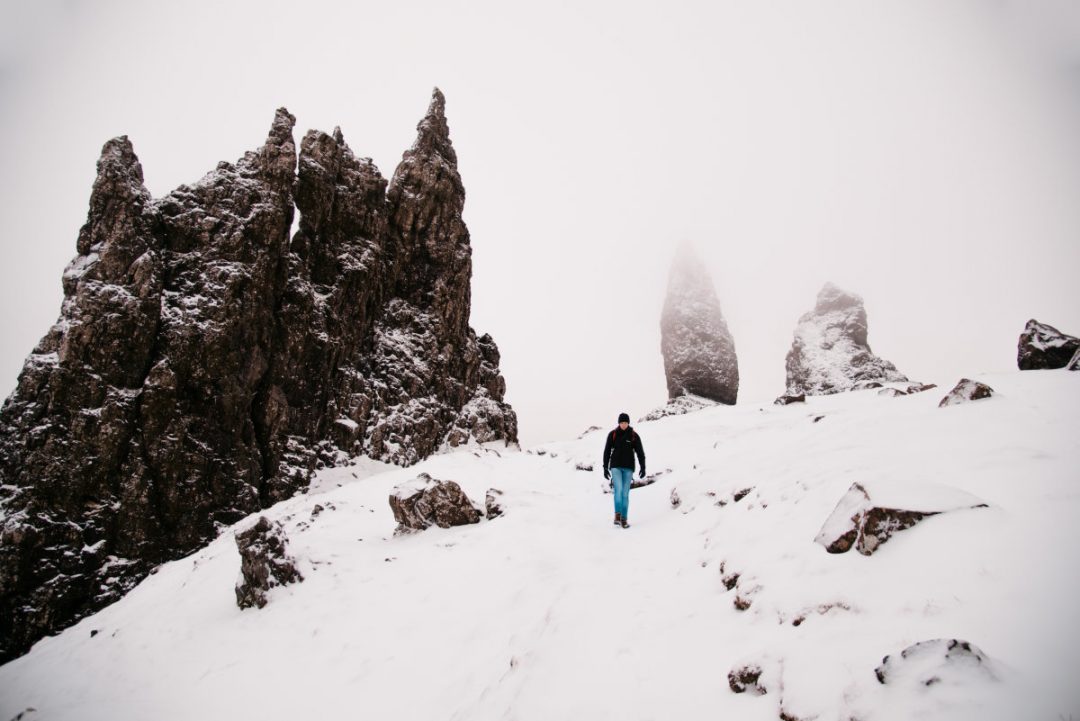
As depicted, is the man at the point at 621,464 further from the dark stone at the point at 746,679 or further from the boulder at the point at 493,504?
the dark stone at the point at 746,679

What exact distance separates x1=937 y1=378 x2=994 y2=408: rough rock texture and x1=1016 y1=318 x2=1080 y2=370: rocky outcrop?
9.08 m

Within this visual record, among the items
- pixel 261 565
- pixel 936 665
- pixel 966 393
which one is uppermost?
pixel 966 393

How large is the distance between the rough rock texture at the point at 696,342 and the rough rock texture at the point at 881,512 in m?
55.5

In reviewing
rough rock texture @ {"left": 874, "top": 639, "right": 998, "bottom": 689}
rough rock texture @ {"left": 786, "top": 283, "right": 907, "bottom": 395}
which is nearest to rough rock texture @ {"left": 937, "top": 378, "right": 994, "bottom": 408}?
rough rock texture @ {"left": 874, "top": 639, "right": 998, "bottom": 689}

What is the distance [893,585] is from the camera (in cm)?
376

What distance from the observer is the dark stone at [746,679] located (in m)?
3.54

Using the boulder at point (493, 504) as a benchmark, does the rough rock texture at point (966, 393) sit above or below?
above

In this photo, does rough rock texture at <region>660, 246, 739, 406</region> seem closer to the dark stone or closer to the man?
the man

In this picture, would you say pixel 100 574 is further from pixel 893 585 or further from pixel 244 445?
pixel 893 585

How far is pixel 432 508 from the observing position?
10.5 m

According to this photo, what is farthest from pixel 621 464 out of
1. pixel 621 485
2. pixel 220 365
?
pixel 220 365

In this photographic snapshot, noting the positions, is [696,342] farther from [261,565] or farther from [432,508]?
[261,565]


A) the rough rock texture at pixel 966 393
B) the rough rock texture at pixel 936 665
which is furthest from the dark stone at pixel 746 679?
the rough rock texture at pixel 966 393

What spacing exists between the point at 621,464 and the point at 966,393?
646 cm
